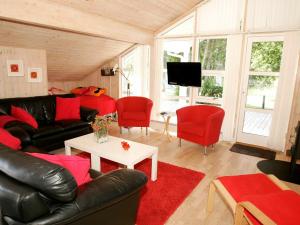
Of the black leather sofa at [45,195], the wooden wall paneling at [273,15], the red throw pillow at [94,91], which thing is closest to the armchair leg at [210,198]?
the black leather sofa at [45,195]

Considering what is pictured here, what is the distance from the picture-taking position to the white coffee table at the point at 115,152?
273cm

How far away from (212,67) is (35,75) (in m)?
3.74

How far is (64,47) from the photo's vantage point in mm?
4965

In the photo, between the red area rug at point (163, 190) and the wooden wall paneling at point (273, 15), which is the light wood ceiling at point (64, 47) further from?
the wooden wall paneling at point (273, 15)

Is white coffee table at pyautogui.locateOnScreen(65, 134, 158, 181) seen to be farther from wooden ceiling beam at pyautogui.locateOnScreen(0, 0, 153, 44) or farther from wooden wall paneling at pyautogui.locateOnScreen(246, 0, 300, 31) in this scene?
wooden wall paneling at pyautogui.locateOnScreen(246, 0, 300, 31)

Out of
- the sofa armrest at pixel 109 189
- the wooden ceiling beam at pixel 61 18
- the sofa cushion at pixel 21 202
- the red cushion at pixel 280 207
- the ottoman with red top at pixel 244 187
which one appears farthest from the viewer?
the wooden ceiling beam at pixel 61 18

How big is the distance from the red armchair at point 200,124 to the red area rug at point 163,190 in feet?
2.61

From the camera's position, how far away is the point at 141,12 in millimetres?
4320

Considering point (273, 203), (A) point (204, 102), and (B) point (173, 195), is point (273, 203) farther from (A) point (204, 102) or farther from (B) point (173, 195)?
(A) point (204, 102)

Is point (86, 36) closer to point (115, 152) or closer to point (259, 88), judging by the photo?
point (115, 152)

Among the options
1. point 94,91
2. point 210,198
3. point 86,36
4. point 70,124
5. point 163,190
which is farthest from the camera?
point 94,91

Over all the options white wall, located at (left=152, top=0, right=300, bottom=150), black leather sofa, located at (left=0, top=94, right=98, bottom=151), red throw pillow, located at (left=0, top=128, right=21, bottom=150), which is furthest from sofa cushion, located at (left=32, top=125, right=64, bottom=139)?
white wall, located at (left=152, top=0, right=300, bottom=150)

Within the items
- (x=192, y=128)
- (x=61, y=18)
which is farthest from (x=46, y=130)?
(x=192, y=128)

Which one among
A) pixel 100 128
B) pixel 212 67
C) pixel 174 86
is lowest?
pixel 100 128
